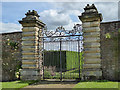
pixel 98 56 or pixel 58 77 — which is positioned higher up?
pixel 98 56

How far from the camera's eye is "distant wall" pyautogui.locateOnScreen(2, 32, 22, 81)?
453 inches

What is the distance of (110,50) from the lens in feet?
31.5

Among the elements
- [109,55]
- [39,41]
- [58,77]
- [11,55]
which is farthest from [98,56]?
[11,55]

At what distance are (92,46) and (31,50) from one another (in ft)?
11.3

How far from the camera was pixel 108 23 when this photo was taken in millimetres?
9664

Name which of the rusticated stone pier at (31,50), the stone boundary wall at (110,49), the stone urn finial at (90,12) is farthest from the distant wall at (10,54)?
the stone boundary wall at (110,49)

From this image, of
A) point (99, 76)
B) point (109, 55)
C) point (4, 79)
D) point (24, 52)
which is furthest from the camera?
point (4, 79)

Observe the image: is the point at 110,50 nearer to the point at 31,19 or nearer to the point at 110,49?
the point at 110,49

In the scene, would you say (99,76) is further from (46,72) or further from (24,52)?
(24,52)

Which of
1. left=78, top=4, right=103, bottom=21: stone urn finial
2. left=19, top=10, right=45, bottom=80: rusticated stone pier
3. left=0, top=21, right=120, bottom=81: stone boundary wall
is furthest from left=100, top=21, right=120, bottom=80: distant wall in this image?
left=19, top=10, right=45, bottom=80: rusticated stone pier

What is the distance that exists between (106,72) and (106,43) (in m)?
1.55

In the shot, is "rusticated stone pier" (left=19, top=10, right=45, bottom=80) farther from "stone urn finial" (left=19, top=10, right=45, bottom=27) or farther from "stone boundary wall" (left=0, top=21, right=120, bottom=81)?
"stone boundary wall" (left=0, top=21, right=120, bottom=81)

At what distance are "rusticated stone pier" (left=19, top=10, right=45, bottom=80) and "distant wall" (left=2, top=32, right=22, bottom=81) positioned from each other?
1259 mm

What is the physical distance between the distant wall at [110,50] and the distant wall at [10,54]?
205 inches
